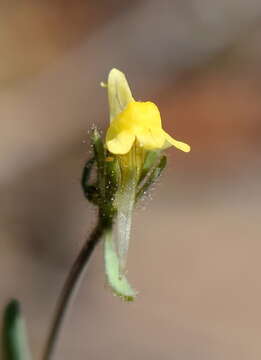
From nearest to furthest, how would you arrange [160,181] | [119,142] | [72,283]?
[119,142]
[72,283]
[160,181]

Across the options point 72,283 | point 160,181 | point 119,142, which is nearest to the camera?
point 119,142

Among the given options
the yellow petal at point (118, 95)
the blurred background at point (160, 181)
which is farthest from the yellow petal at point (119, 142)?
the blurred background at point (160, 181)

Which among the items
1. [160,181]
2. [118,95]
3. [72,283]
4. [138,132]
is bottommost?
[72,283]

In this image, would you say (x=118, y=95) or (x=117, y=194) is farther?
(x=118, y=95)

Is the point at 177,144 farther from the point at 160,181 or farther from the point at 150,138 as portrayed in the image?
the point at 160,181

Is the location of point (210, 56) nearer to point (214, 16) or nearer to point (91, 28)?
point (214, 16)

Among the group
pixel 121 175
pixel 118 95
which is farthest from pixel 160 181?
pixel 121 175

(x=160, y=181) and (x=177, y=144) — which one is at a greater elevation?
(x=160, y=181)

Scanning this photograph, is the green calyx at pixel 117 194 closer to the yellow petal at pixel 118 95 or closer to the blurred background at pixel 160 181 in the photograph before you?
the yellow petal at pixel 118 95
